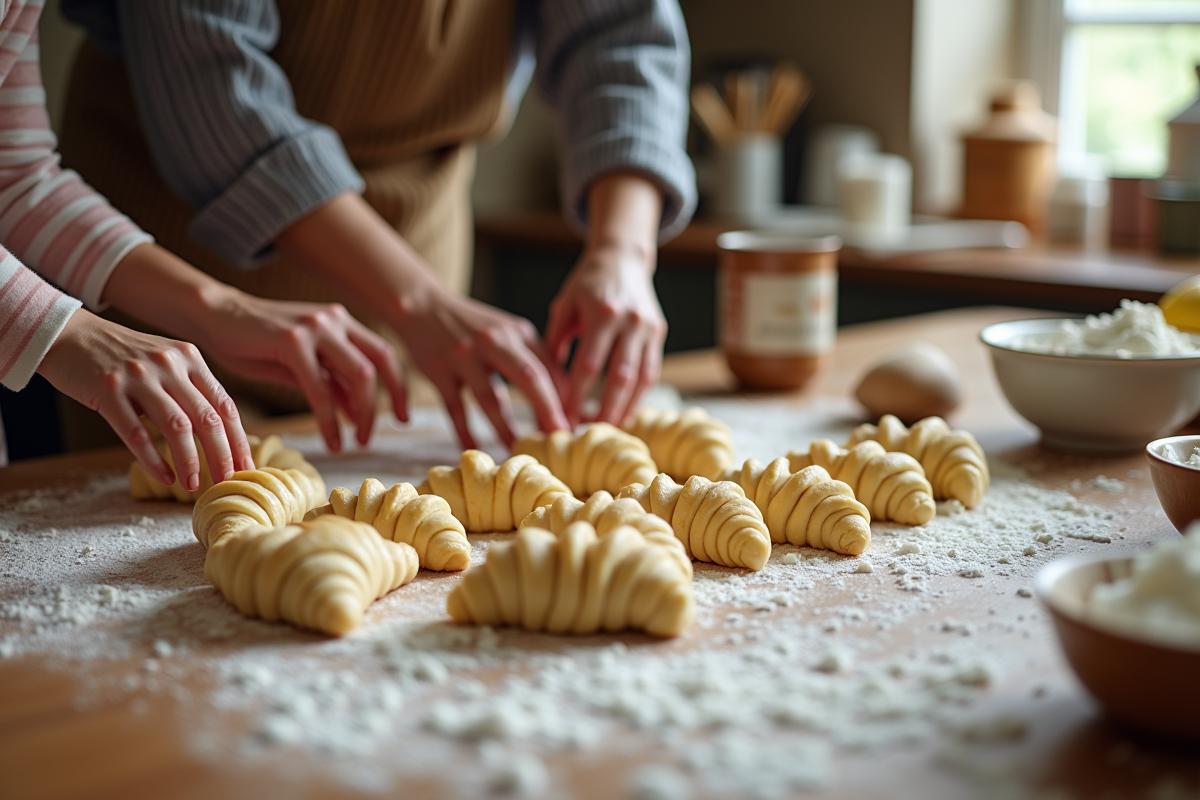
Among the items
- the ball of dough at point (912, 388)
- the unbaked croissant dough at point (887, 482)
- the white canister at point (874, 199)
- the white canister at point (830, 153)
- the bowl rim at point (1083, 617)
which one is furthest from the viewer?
A: the white canister at point (830, 153)

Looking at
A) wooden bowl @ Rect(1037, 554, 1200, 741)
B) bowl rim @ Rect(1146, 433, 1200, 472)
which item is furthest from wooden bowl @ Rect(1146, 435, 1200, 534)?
wooden bowl @ Rect(1037, 554, 1200, 741)

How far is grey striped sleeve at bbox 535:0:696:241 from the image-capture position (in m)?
1.46

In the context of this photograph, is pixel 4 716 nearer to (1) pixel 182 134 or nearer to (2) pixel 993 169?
(1) pixel 182 134

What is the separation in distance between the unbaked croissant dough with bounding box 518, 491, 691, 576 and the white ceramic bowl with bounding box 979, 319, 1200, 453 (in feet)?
1.60

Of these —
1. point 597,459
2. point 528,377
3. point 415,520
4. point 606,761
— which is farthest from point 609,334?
point 606,761

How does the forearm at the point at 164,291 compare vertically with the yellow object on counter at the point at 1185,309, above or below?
above

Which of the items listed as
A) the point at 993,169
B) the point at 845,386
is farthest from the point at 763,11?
the point at 845,386

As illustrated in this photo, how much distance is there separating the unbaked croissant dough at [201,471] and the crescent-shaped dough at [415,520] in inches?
5.3

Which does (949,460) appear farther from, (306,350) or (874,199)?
(874,199)

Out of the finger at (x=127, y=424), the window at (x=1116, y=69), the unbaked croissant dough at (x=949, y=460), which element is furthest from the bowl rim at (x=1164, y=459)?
the window at (x=1116, y=69)

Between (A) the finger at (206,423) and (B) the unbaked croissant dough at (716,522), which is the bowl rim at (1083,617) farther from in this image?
(A) the finger at (206,423)

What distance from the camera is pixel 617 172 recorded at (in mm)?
1463

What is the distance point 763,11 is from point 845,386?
1849mm

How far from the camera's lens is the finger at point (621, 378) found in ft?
4.08
